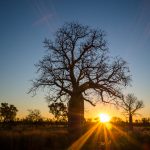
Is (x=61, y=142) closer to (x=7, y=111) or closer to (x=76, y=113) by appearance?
(x=76, y=113)

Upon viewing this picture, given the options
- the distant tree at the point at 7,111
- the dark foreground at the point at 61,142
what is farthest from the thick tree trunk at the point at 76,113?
the distant tree at the point at 7,111

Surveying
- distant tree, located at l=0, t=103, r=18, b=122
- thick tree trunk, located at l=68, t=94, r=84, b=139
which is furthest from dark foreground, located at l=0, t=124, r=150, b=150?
distant tree, located at l=0, t=103, r=18, b=122

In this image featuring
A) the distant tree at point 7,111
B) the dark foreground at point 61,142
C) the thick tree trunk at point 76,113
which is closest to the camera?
the dark foreground at point 61,142

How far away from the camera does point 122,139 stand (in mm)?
22375

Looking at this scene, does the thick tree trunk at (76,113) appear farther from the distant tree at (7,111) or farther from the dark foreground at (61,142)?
the distant tree at (7,111)

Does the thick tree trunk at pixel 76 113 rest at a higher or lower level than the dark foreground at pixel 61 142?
higher

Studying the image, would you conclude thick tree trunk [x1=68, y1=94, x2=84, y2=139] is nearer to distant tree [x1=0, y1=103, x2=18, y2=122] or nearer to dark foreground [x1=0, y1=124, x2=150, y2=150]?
dark foreground [x1=0, y1=124, x2=150, y2=150]

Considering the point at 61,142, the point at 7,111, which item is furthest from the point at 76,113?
→ the point at 7,111

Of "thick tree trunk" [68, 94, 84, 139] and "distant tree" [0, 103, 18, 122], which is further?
"distant tree" [0, 103, 18, 122]

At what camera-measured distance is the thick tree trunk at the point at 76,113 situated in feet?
77.2

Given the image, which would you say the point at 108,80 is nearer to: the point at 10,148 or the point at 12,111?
the point at 10,148

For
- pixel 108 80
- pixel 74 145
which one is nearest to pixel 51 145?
pixel 74 145

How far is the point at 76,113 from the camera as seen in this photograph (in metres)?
23.8

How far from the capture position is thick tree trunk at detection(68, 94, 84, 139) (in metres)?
23.5
